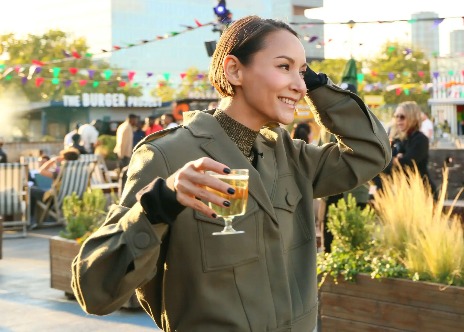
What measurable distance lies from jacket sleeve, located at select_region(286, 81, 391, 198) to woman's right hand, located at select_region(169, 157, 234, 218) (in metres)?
0.89

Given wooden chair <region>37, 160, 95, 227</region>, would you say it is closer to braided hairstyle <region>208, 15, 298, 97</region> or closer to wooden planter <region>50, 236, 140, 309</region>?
wooden planter <region>50, 236, 140, 309</region>

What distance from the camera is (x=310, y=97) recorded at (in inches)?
119

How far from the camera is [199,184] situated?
2.01 metres

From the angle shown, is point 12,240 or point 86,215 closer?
point 86,215

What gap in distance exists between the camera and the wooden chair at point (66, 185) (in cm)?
1434

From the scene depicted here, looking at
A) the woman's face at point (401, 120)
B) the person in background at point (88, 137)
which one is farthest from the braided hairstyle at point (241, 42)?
the person in background at point (88, 137)

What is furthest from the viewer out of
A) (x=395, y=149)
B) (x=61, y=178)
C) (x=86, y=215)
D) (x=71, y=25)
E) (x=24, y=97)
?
(x=71, y=25)

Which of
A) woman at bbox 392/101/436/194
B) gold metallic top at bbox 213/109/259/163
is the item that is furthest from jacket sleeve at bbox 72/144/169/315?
woman at bbox 392/101/436/194

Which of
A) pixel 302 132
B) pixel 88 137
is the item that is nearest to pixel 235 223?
pixel 302 132

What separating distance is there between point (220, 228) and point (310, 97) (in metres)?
0.78

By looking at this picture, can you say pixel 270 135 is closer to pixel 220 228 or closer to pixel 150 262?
pixel 220 228

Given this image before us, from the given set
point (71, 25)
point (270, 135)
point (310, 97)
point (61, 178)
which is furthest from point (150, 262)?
point (71, 25)

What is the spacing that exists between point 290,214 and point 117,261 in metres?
0.64

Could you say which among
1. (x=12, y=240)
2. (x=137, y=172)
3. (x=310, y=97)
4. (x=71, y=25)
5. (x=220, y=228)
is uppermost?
(x=71, y=25)
